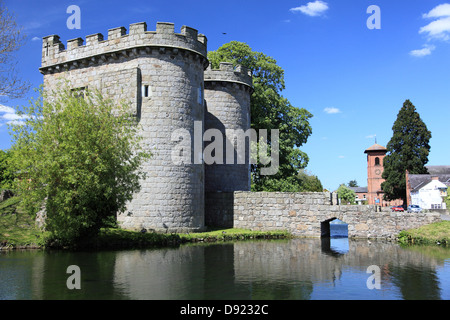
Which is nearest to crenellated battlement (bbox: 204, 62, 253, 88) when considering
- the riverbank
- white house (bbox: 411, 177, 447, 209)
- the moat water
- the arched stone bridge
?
the arched stone bridge

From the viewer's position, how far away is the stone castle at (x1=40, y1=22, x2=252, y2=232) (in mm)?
20578

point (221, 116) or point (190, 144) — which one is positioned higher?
point (221, 116)

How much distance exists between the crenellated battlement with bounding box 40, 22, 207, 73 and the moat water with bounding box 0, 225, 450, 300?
35.3ft

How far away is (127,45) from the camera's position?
2150cm

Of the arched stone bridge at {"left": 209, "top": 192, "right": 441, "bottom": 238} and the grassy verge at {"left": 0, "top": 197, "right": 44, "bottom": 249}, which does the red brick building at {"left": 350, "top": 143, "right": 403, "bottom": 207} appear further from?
Result: the grassy verge at {"left": 0, "top": 197, "right": 44, "bottom": 249}

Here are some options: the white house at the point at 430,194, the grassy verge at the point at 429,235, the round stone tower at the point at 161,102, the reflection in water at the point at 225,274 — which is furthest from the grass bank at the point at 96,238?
the white house at the point at 430,194

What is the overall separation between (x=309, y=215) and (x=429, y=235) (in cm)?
649

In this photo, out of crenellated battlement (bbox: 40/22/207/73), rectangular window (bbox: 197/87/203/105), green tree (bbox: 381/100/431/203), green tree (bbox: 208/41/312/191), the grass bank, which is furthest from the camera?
green tree (bbox: 381/100/431/203)

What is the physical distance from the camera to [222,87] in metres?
27.7

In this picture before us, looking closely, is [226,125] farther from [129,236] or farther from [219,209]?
[129,236]

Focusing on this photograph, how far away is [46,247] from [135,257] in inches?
217

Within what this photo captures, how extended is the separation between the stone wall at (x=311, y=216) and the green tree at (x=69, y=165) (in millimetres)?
9627
